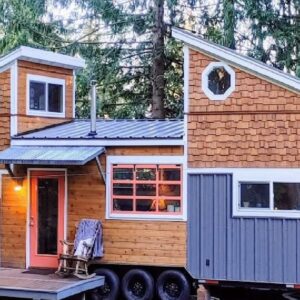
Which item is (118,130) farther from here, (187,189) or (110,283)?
(110,283)

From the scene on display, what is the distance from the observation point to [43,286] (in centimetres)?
1042

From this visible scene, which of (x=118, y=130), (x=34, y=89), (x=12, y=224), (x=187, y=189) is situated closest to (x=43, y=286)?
(x=12, y=224)

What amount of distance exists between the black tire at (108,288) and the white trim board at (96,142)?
7.01 feet

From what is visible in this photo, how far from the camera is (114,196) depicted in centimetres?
1157

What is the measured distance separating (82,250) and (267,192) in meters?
3.15

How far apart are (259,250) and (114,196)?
2572mm

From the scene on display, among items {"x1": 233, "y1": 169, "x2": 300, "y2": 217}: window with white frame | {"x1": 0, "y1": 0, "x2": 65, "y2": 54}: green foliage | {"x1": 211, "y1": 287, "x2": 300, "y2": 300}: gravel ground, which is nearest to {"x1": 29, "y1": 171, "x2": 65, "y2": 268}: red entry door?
{"x1": 211, "y1": 287, "x2": 300, "y2": 300}: gravel ground

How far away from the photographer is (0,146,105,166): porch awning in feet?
36.2

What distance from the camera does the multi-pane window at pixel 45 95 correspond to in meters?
13.0

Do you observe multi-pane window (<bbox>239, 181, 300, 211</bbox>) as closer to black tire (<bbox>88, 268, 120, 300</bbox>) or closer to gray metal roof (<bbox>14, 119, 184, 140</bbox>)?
gray metal roof (<bbox>14, 119, 184, 140</bbox>)

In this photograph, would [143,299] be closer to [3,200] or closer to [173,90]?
[3,200]

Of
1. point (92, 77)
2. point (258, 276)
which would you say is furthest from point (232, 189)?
point (92, 77)

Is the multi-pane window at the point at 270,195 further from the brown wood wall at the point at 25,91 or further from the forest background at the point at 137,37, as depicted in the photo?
the forest background at the point at 137,37

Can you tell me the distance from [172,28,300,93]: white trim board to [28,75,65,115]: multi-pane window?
3.32m
